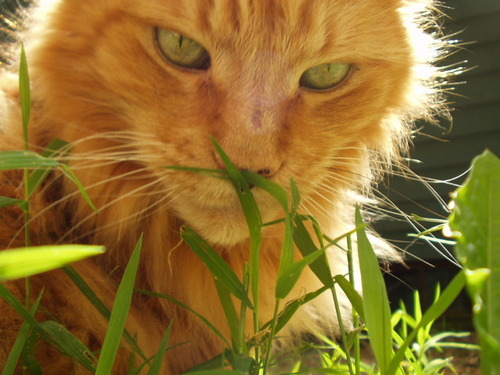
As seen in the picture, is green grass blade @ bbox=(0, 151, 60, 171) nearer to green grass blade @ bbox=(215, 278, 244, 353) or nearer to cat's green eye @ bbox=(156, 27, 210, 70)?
green grass blade @ bbox=(215, 278, 244, 353)

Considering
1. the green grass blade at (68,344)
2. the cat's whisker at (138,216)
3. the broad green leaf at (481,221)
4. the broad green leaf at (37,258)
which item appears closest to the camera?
the broad green leaf at (37,258)

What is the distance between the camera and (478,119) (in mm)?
3404

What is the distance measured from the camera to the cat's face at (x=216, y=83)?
3.51ft

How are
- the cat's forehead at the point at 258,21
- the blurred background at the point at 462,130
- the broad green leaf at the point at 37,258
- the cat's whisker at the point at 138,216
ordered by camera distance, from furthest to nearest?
1. the blurred background at the point at 462,130
2. the cat's whisker at the point at 138,216
3. the cat's forehead at the point at 258,21
4. the broad green leaf at the point at 37,258

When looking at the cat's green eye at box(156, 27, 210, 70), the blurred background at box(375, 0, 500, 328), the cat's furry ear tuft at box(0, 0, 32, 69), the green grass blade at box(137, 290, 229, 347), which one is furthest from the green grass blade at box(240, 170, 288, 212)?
the blurred background at box(375, 0, 500, 328)

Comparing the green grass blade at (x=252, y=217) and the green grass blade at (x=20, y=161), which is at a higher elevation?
the green grass blade at (x=20, y=161)

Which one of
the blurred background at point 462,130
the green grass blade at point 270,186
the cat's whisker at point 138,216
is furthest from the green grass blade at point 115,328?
the blurred background at point 462,130

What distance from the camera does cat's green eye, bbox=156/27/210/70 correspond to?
116 centimetres

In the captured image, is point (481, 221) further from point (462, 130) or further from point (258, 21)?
point (462, 130)

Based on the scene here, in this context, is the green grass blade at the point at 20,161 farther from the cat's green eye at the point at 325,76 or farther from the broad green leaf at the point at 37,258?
the cat's green eye at the point at 325,76

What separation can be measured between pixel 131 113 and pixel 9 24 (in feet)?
2.19

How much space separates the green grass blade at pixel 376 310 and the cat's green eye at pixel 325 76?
568 millimetres

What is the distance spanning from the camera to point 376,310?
2.34 ft

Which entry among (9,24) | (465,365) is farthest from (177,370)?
(465,365)
